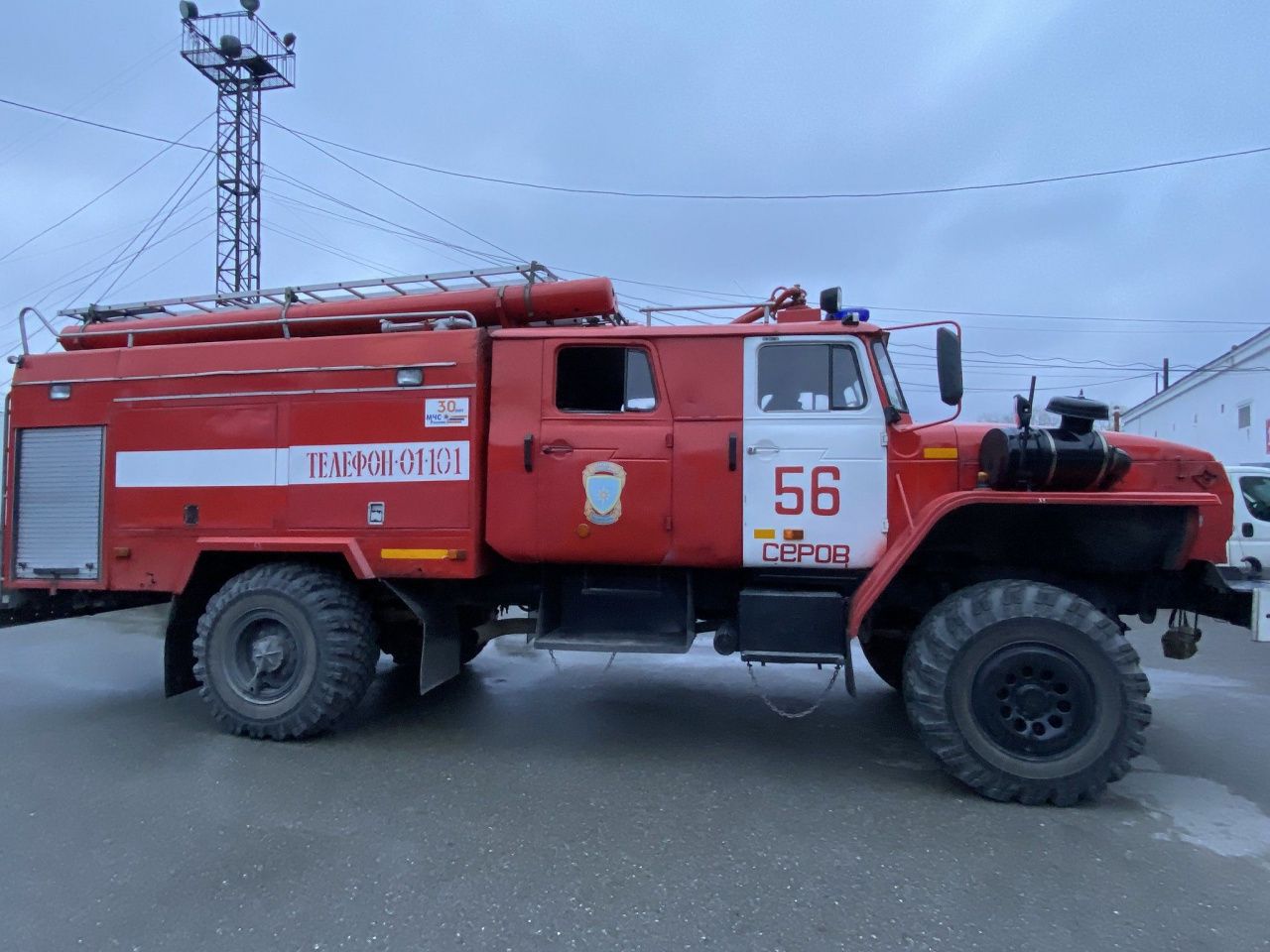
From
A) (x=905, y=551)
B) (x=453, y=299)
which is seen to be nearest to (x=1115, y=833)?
(x=905, y=551)

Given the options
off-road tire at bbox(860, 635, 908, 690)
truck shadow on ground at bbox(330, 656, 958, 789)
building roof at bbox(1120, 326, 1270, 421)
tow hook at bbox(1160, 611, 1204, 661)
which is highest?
building roof at bbox(1120, 326, 1270, 421)

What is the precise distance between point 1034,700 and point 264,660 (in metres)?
4.70

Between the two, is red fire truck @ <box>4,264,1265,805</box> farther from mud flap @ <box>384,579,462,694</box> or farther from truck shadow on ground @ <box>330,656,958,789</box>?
truck shadow on ground @ <box>330,656,958,789</box>

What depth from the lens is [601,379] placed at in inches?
213

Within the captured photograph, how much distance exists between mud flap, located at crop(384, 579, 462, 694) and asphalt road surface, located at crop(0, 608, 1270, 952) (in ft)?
1.35

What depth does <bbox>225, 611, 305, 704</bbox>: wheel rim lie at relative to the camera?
547cm

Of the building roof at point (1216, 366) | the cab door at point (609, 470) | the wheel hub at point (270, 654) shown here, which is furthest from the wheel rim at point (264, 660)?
the building roof at point (1216, 366)

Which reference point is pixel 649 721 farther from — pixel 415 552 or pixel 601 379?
pixel 601 379

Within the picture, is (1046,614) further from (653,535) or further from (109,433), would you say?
(109,433)

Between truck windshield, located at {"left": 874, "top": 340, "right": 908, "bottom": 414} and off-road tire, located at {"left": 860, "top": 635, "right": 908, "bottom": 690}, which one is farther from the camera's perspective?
off-road tire, located at {"left": 860, "top": 635, "right": 908, "bottom": 690}

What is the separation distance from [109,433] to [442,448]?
2523 mm

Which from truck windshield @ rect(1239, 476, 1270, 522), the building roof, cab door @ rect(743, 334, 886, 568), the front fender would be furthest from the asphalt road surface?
the building roof

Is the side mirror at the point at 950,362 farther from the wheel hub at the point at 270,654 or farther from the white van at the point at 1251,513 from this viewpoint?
the white van at the point at 1251,513

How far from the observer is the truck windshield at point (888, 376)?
5137mm
